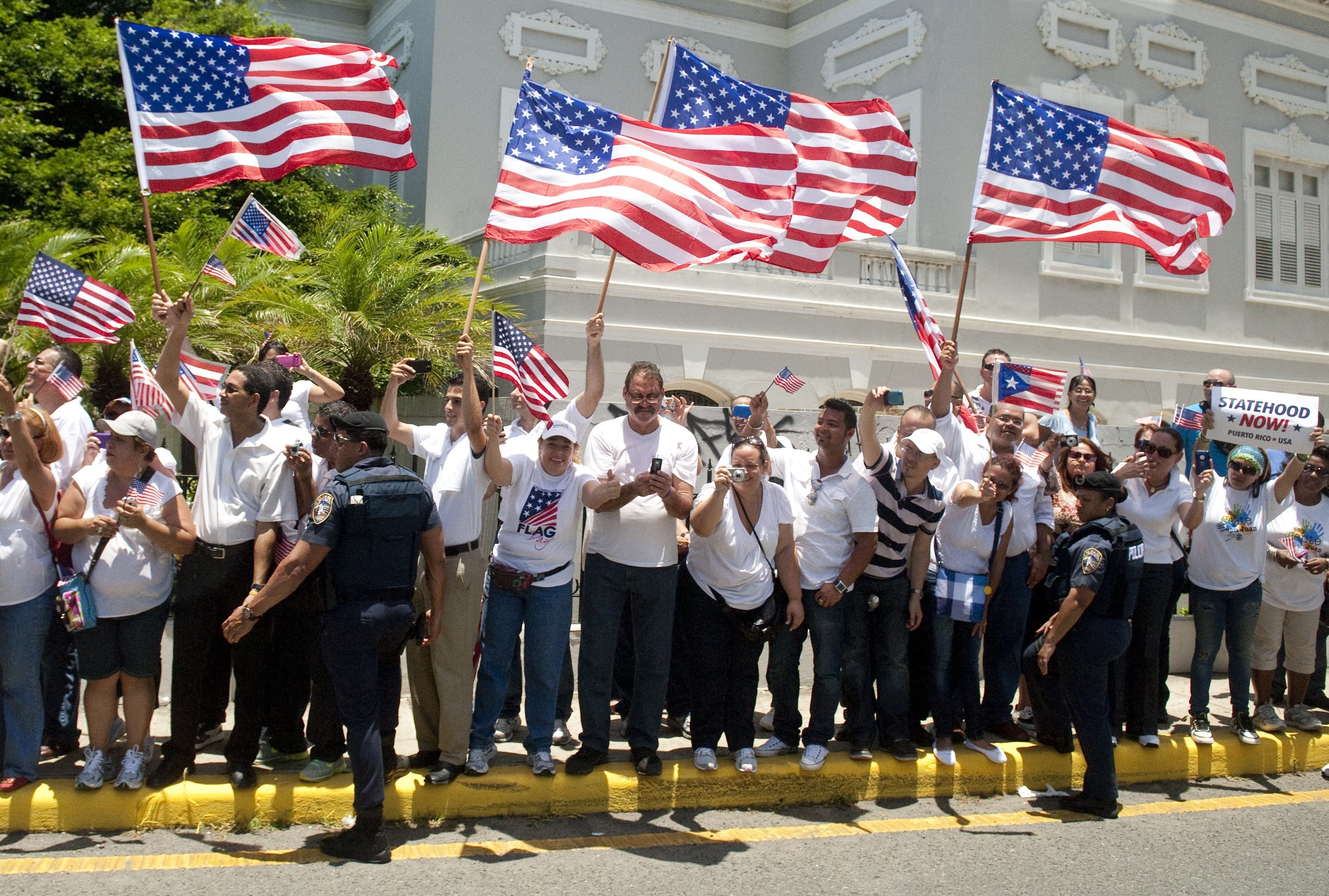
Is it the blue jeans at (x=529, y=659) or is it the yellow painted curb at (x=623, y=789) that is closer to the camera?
the yellow painted curb at (x=623, y=789)

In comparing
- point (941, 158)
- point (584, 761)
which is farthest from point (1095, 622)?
point (941, 158)

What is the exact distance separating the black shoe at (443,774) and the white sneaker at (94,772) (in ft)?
5.01

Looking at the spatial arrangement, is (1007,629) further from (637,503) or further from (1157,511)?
(637,503)

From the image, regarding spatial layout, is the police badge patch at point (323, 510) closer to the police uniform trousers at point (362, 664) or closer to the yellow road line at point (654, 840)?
the police uniform trousers at point (362, 664)

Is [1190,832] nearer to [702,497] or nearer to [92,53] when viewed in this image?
[702,497]

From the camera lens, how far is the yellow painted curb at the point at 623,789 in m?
5.47

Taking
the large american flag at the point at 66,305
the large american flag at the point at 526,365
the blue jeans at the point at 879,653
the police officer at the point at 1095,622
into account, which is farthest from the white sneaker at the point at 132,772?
the police officer at the point at 1095,622

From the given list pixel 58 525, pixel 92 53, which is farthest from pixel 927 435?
pixel 92 53

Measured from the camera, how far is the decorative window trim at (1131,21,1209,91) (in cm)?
1795

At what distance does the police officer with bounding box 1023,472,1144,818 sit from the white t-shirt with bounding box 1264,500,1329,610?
6.78 ft

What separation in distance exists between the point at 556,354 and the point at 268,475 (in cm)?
791

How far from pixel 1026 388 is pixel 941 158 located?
9.51 meters

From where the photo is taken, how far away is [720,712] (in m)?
Result: 6.46

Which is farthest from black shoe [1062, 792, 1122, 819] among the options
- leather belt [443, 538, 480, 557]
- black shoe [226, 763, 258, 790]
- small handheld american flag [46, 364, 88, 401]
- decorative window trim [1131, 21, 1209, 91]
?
decorative window trim [1131, 21, 1209, 91]
